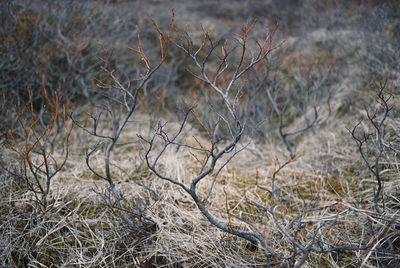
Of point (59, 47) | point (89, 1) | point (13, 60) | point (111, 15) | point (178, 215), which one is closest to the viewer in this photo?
point (178, 215)

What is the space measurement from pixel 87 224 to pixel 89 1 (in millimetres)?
5642

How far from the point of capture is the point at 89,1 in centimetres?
600

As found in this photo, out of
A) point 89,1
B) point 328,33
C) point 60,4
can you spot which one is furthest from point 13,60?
point 328,33

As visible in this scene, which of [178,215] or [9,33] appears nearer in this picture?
[178,215]

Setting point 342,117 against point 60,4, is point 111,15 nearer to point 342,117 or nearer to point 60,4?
point 60,4

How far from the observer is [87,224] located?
2.03 m

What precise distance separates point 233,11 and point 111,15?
4.78 m

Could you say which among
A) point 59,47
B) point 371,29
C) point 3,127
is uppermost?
point 371,29

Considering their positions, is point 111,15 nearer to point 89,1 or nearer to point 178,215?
point 89,1

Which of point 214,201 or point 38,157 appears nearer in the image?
point 214,201

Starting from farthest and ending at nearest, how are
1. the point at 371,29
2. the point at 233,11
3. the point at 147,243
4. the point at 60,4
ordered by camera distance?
the point at 233,11 → the point at 60,4 → the point at 371,29 → the point at 147,243

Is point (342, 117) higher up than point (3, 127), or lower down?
higher up

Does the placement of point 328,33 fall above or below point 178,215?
above

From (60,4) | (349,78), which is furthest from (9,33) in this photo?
(349,78)
